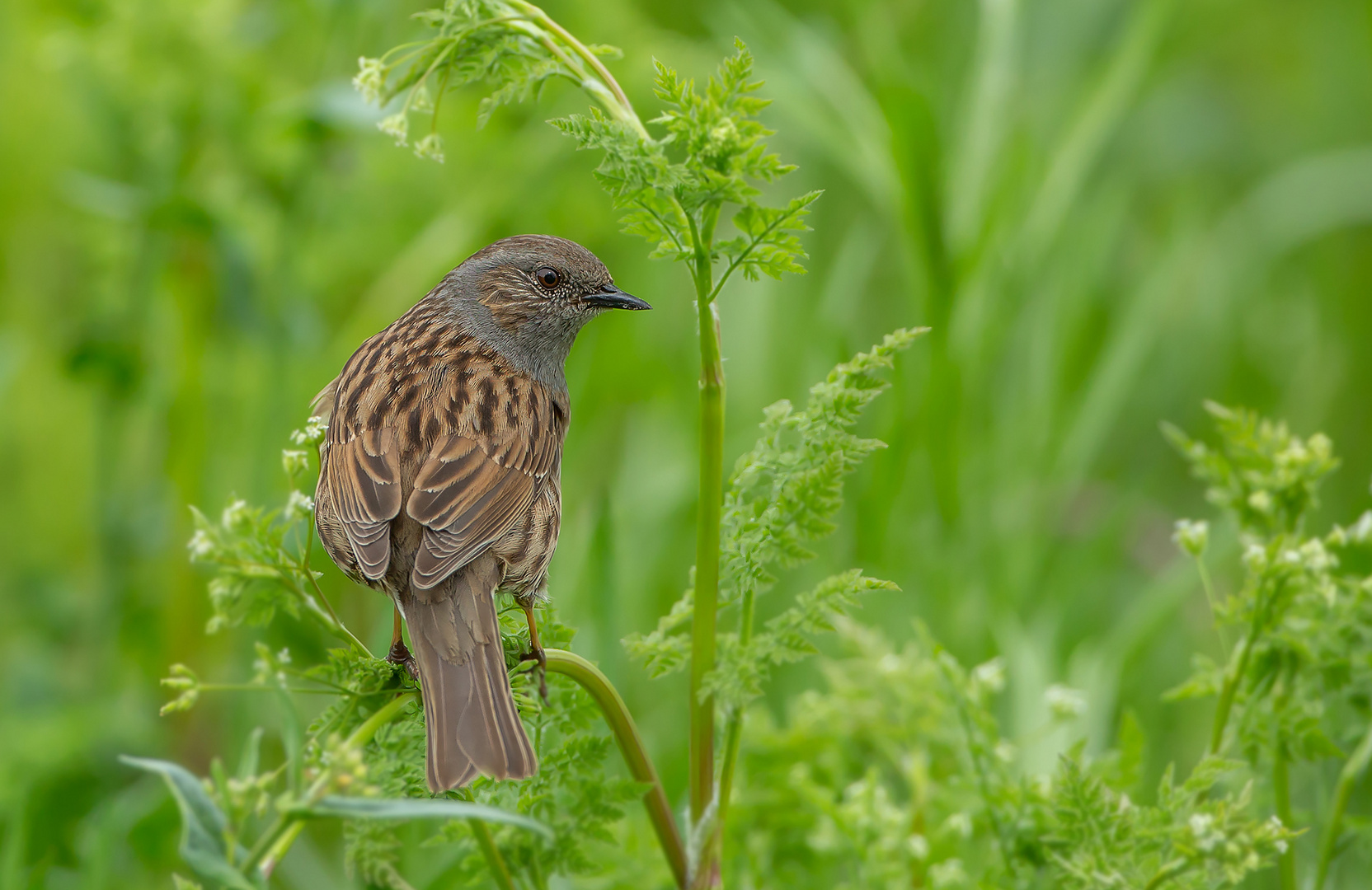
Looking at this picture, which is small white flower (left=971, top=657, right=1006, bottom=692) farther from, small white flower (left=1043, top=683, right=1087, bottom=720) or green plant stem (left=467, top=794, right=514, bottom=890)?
green plant stem (left=467, top=794, right=514, bottom=890)

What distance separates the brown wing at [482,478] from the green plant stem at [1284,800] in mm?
1205

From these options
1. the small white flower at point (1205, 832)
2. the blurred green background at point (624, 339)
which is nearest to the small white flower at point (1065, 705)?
the blurred green background at point (624, 339)

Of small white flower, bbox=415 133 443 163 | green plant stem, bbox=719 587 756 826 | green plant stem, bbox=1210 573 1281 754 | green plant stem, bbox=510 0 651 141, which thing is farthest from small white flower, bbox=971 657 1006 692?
small white flower, bbox=415 133 443 163

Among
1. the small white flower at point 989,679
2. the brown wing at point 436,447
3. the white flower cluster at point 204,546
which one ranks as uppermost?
the brown wing at point 436,447

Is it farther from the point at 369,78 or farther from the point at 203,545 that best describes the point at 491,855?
the point at 369,78

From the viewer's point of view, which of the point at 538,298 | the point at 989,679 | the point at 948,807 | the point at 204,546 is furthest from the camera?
the point at 538,298

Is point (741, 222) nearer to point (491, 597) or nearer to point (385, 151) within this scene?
point (491, 597)

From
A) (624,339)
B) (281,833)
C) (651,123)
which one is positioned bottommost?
(281,833)

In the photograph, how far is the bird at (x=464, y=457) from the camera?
2012mm

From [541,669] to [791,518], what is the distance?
15.3 inches

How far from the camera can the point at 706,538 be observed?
67.9 inches

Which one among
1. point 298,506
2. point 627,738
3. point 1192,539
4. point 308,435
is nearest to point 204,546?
point 298,506

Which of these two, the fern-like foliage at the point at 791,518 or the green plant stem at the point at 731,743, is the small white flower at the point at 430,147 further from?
the green plant stem at the point at 731,743

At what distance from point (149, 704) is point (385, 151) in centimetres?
186
